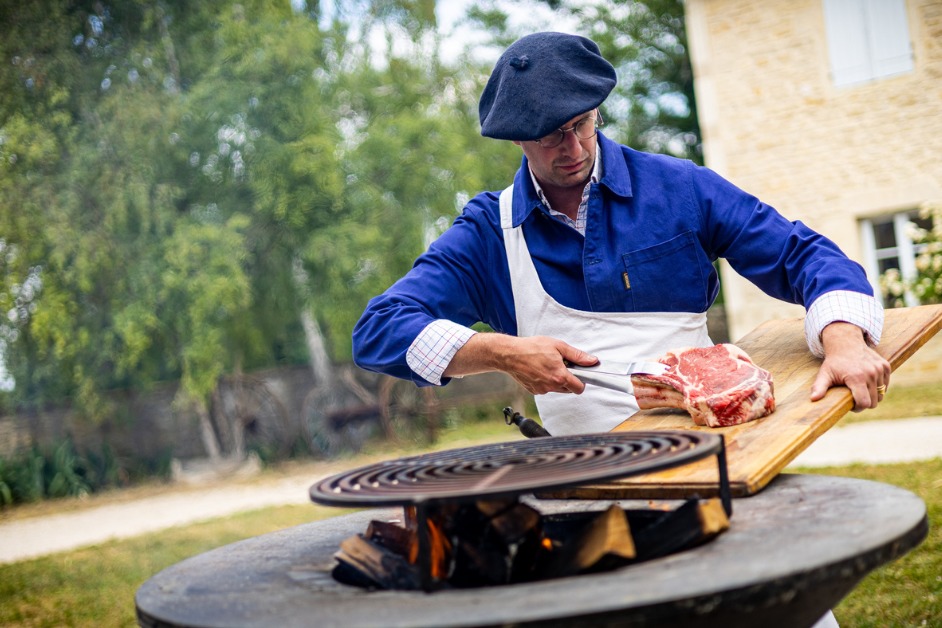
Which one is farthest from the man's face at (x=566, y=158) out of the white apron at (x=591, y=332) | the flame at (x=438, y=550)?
the flame at (x=438, y=550)

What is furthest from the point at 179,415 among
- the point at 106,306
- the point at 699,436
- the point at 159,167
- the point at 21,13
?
the point at 699,436

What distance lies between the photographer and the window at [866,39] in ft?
33.7

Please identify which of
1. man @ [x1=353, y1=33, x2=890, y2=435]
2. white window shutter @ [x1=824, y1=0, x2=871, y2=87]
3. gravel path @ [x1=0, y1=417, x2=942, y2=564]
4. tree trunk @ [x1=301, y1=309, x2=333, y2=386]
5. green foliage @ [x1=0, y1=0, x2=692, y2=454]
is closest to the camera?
man @ [x1=353, y1=33, x2=890, y2=435]

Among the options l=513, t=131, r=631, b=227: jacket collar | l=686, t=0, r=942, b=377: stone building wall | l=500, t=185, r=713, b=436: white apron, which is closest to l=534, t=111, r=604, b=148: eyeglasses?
l=513, t=131, r=631, b=227: jacket collar

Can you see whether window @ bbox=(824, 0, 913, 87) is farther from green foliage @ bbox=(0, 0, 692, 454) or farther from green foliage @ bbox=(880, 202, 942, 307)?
green foliage @ bbox=(0, 0, 692, 454)

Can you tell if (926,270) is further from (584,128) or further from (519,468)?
(519,468)

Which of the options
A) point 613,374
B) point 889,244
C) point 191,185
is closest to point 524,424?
point 613,374

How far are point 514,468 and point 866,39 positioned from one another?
33.9 feet

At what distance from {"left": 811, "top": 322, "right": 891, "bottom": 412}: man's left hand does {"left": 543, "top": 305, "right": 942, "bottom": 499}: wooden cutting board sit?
0.02 m

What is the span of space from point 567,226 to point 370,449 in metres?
9.21

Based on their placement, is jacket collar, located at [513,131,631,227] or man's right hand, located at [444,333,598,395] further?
jacket collar, located at [513,131,631,227]

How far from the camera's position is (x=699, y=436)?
1.72 metres

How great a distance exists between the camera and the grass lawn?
3680 mm

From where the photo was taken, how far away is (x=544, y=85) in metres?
2.28
